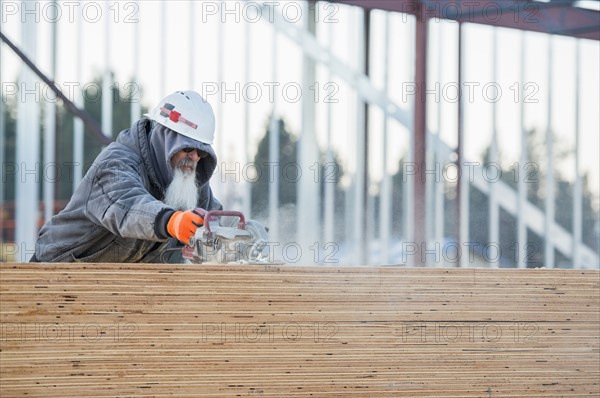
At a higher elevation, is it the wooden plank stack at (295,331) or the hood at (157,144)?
the hood at (157,144)

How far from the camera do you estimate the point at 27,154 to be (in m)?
6.11

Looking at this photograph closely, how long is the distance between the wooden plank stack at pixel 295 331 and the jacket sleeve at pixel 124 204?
2.13 ft

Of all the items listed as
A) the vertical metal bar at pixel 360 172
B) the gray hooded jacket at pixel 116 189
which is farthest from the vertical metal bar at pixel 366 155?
the gray hooded jacket at pixel 116 189

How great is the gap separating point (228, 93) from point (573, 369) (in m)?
3.84

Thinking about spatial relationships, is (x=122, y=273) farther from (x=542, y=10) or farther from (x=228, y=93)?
(x=542, y=10)

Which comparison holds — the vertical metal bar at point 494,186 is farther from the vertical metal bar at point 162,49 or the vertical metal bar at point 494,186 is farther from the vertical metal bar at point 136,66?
the vertical metal bar at point 136,66

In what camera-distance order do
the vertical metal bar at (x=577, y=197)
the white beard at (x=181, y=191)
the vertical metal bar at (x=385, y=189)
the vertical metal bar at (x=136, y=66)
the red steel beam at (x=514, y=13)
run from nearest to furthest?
the white beard at (x=181, y=191), the red steel beam at (x=514, y=13), the vertical metal bar at (x=136, y=66), the vertical metal bar at (x=385, y=189), the vertical metal bar at (x=577, y=197)

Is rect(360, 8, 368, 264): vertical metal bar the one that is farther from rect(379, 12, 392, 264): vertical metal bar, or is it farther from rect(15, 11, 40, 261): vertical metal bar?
rect(15, 11, 40, 261): vertical metal bar

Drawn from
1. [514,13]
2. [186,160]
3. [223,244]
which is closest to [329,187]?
[514,13]

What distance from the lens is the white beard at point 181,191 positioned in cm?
359

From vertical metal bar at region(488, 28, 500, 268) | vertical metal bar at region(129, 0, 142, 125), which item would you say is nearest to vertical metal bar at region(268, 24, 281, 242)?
vertical metal bar at region(129, 0, 142, 125)

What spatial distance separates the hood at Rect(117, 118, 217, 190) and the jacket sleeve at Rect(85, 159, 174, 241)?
10cm

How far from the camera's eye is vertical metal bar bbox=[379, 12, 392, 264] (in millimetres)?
6652

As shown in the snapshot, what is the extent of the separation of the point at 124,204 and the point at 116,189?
0.46 ft
